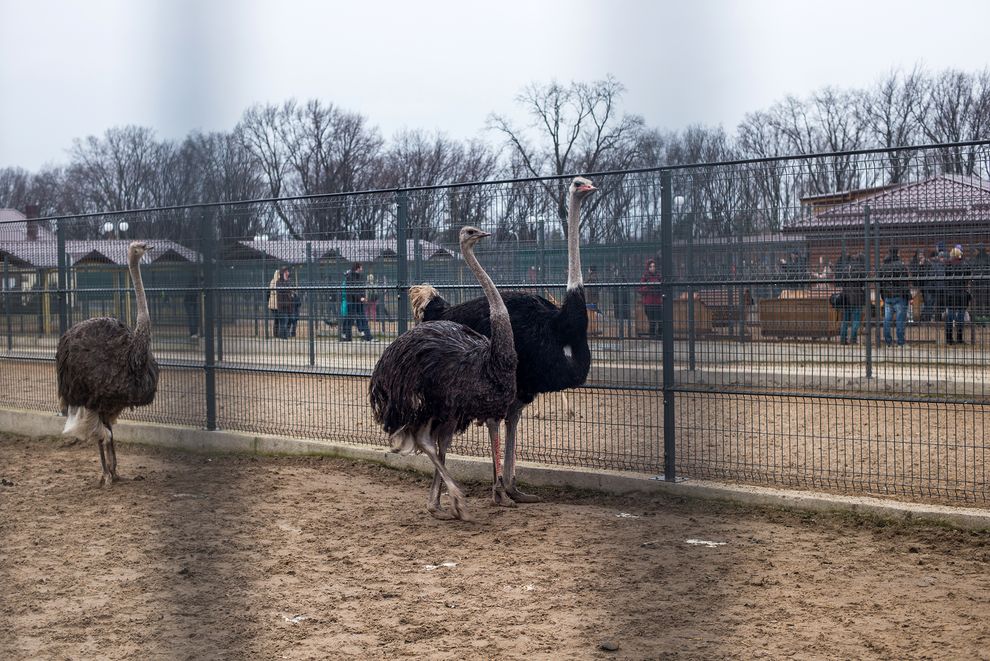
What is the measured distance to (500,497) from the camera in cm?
711

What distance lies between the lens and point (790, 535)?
604 centimetres

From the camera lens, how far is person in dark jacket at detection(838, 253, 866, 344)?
652cm

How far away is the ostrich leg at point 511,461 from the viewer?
23.5 feet

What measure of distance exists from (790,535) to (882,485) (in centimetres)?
113

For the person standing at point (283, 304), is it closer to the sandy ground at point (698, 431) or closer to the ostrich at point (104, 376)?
the sandy ground at point (698, 431)

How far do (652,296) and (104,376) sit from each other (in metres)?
4.01

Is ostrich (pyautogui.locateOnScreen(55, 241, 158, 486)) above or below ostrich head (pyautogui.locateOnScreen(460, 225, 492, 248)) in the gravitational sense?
below

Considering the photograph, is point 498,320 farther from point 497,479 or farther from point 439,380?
point 497,479

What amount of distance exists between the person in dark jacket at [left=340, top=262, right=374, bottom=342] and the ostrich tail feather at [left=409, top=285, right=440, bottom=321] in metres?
1.06

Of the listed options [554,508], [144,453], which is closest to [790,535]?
[554,508]

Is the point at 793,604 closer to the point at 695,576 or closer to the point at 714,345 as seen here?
the point at 695,576

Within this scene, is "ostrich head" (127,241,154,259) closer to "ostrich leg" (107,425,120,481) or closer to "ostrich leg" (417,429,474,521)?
"ostrich leg" (107,425,120,481)

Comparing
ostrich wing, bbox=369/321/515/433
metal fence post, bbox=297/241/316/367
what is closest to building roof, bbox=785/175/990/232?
ostrich wing, bbox=369/321/515/433

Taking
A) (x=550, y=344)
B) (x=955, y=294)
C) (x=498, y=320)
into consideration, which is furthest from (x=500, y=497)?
(x=955, y=294)
